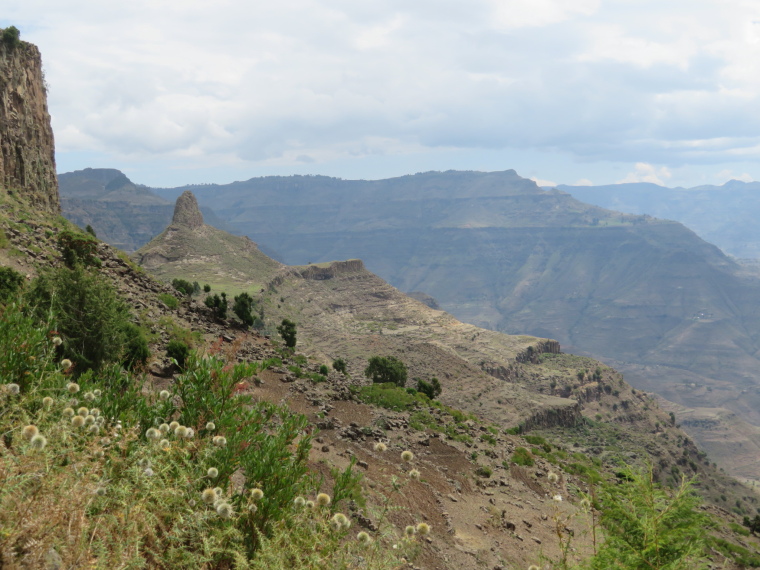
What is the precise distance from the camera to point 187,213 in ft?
487

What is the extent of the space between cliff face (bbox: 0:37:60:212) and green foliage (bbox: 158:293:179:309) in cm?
2454

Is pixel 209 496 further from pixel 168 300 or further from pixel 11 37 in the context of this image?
pixel 11 37

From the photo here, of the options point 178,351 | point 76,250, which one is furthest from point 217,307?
point 178,351

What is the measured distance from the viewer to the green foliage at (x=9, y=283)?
2059 cm

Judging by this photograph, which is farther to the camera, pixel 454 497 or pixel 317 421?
pixel 317 421

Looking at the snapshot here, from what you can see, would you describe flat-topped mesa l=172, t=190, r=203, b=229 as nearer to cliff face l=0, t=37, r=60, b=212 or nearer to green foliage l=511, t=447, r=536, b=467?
cliff face l=0, t=37, r=60, b=212

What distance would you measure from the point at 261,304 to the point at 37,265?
80.1 metres

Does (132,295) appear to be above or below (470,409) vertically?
above

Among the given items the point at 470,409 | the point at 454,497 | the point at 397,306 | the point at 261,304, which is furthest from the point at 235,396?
the point at 397,306

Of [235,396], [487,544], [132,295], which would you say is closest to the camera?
[235,396]

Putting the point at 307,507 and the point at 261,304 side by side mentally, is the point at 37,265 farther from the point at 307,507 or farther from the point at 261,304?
the point at 261,304

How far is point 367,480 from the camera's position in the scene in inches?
676

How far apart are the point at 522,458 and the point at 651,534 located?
21.8 meters

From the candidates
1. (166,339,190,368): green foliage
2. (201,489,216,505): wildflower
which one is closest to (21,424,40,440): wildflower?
(201,489,216,505): wildflower
